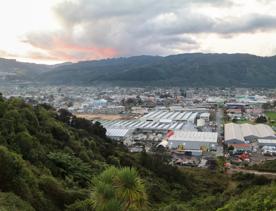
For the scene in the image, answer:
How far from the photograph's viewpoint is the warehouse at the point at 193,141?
48.6m

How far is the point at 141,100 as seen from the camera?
123m

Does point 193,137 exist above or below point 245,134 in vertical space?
above

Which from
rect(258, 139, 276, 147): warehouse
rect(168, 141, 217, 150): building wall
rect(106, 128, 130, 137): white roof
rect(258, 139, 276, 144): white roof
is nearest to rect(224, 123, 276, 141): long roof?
rect(258, 139, 276, 144): white roof

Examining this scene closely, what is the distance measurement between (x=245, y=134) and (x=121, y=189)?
5241cm

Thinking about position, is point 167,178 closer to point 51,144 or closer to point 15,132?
point 51,144

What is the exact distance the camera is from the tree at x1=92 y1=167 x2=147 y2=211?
7.09 metres

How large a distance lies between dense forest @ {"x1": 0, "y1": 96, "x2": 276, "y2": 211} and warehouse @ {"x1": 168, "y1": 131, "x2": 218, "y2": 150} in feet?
43.4

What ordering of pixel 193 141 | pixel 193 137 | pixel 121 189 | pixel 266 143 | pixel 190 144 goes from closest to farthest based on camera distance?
pixel 121 189, pixel 190 144, pixel 193 141, pixel 266 143, pixel 193 137

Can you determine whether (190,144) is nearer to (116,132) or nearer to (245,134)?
(245,134)

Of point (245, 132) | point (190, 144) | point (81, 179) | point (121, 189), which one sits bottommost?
point (190, 144)

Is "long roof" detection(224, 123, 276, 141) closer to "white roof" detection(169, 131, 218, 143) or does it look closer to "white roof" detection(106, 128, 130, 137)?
"white roof" detection(169, 131, 218, 143)

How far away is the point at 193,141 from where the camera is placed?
49438 mm

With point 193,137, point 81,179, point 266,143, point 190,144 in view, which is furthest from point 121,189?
point 266,143

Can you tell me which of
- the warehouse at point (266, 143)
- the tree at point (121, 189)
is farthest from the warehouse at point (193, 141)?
the tree at point (121, 189)
